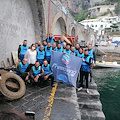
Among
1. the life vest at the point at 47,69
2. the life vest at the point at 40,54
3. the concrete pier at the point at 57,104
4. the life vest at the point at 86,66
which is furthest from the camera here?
the life vest at the point at 40,54

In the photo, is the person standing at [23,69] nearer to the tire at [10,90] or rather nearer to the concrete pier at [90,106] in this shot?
the tire at [10,90]

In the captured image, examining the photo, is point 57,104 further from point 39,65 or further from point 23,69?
point 23,69

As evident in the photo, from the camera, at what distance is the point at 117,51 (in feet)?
100

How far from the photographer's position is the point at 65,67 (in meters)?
5.37

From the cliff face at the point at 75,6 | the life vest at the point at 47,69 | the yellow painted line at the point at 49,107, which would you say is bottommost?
the yellow painted line at the point at 49,107

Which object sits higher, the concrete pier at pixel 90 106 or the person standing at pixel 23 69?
the person standing at pixel 23 69

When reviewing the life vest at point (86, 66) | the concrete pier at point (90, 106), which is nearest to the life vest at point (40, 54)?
the life vest at point (86, 66)

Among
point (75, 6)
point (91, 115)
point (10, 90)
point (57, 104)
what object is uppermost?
point (75, 6)

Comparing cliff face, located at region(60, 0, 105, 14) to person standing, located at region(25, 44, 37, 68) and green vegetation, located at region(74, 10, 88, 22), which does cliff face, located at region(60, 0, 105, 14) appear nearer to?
green vegetation, located at region(74, 10, 88, 22)

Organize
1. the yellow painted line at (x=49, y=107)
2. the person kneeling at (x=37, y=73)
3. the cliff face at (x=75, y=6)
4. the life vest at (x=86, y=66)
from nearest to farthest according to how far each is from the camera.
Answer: the yellow painted line at (x=49, y=107) < the person kneeling at (x=37, y=73) < the life vest at (x=86, y=66) < the cliff face at (x=75, y=6)

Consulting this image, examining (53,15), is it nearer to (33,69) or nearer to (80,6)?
(33,69)

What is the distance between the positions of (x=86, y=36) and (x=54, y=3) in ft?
72.2

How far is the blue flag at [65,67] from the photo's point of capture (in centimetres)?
527

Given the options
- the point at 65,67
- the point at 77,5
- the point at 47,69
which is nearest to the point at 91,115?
the point at 65,67
